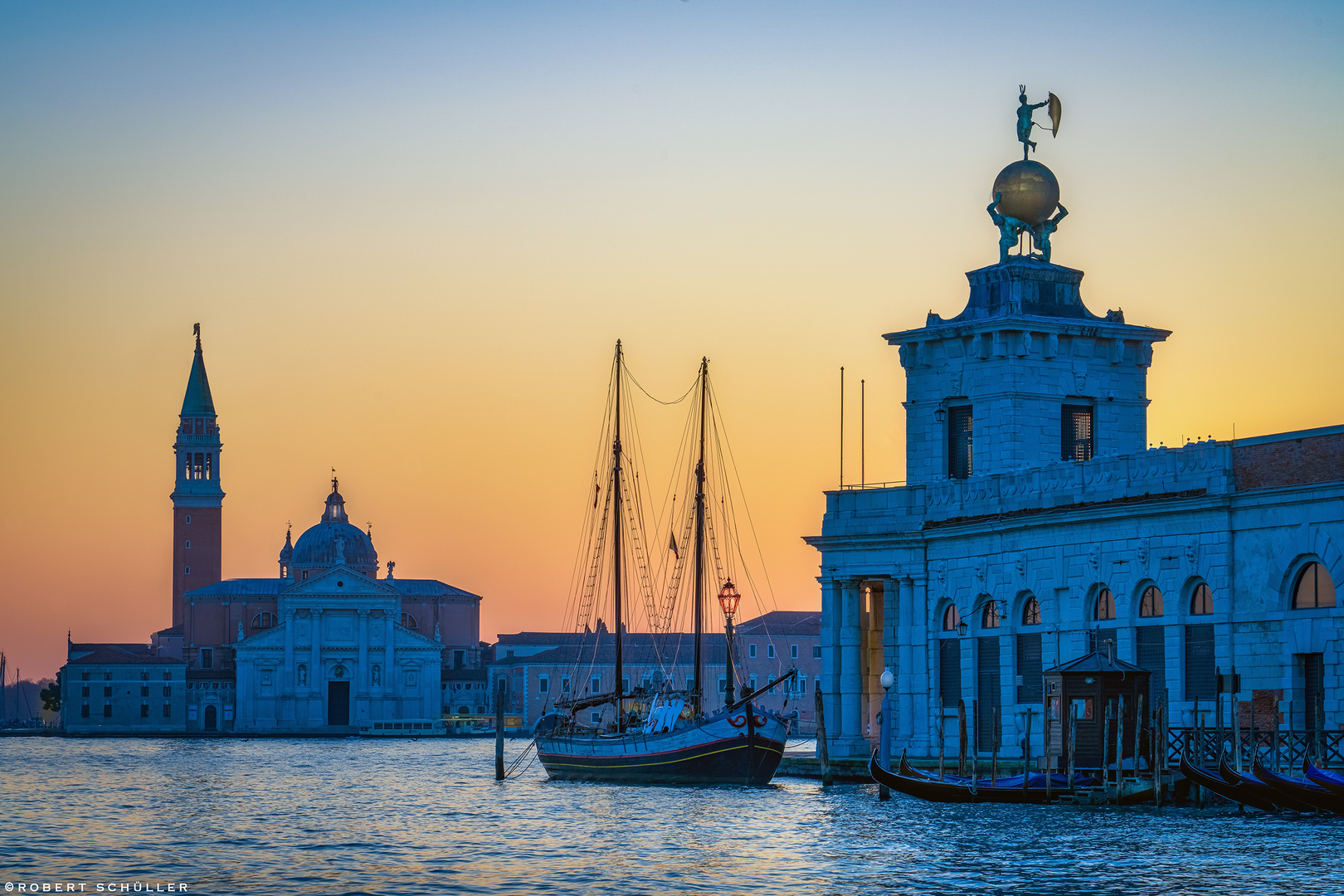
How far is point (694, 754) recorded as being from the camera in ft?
200

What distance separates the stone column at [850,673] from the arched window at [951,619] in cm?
311

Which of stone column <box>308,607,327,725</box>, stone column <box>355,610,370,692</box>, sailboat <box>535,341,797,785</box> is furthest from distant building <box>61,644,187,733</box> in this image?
sailboat <box>535,341,797,785</box>

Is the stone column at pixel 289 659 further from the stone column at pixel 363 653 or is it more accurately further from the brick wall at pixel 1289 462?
the brick wall at pixel 1289 462

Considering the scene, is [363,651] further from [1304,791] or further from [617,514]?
[1304,791]

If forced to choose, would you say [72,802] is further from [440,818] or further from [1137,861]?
[1137,861]

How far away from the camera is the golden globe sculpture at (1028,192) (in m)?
60.9

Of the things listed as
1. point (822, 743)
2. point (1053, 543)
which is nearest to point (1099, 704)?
point (1053, 543)

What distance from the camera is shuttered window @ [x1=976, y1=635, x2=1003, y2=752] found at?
56.2 meters

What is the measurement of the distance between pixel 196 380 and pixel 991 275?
123899 mm

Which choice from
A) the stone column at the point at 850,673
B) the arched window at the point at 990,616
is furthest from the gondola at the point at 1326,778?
the stone column at the point at 850,673

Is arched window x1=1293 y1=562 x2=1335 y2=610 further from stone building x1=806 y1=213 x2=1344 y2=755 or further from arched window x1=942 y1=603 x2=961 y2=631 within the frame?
arched window x1=942 y1=603 x2=961 y2=631

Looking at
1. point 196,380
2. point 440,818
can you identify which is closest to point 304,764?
point 440,818

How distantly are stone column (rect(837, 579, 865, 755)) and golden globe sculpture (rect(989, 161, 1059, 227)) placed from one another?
11.1 meters

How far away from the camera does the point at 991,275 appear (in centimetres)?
6034
